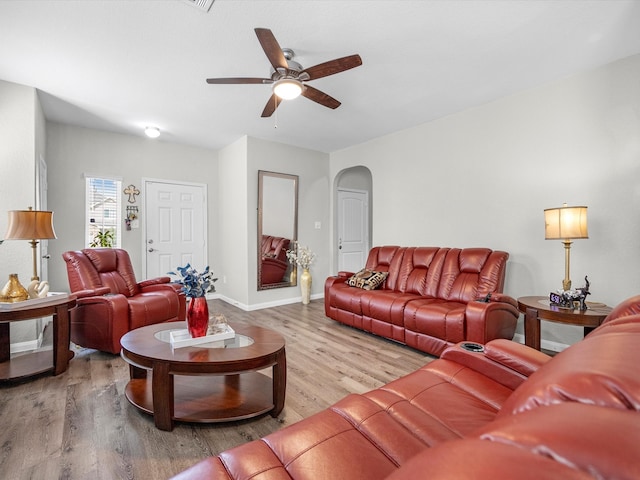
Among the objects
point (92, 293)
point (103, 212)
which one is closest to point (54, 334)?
point (92, 293)

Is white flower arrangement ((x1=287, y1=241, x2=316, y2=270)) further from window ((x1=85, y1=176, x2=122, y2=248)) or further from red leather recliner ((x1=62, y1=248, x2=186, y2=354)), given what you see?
window ((x1=85, y1=176, x2=122, y2=248))

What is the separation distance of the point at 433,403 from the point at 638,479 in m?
1.10

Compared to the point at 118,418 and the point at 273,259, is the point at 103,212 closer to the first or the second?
the point at 273,259

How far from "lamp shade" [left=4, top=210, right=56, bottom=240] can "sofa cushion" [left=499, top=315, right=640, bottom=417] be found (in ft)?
11.3

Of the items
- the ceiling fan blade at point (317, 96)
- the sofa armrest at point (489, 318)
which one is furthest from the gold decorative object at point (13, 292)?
the sofa armrest at point (489, 318)

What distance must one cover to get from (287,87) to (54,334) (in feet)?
9.14

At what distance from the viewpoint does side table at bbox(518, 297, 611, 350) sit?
7.45 ft

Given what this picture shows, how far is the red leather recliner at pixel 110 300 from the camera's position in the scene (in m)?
2.98

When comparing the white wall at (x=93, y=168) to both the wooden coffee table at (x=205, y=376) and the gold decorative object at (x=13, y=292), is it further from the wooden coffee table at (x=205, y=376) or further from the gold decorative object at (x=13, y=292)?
the wooden coffee table at (x=205, y=376)

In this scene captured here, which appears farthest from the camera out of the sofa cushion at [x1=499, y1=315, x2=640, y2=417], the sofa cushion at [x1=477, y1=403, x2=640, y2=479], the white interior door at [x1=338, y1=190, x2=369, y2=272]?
the white interior door at [x1=338, y1=190, x2=369, y2=272]

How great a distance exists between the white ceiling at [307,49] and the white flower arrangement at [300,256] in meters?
2.30

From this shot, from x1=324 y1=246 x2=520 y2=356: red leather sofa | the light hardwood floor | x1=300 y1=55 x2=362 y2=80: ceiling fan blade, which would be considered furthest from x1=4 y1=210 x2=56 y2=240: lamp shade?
x1=324 y1=246 x2=520 y2=356: red leather sofa

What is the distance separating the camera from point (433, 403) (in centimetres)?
134

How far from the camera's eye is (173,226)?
539cm
